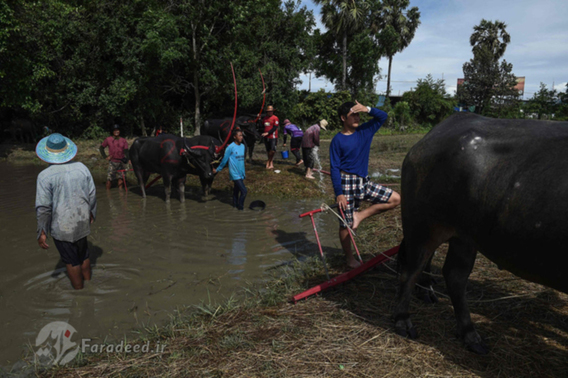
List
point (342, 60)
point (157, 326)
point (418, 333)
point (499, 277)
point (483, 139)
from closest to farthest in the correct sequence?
1. point (483, 139)
2. point (418, 333)
3. point (157, 326)
4. point (499, 277)
5. point (342, 60)

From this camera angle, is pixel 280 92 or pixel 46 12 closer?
pixel 46 12

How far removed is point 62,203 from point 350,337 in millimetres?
3398

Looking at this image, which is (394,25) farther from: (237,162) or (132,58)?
(237,162)

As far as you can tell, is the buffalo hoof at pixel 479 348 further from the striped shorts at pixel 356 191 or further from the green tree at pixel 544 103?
the green tree at pixel 544 103

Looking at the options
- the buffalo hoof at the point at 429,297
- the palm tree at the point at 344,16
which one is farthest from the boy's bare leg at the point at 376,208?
the palm tree at the point at 344,16

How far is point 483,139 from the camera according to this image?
9.15 feet

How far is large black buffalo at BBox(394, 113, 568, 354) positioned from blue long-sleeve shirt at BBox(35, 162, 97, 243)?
354 centimetres

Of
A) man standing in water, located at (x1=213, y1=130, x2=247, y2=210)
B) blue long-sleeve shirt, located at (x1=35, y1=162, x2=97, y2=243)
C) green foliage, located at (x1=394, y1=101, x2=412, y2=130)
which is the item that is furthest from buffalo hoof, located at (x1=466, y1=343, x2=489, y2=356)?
green foliage, located at (x1=394, y1=101, x2=412, y2=130)

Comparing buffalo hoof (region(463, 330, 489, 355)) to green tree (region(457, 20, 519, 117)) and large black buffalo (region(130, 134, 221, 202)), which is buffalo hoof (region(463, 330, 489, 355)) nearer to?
large black buffalo (region(130, 134, 221, 202))

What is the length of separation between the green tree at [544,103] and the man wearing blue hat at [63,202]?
125ft

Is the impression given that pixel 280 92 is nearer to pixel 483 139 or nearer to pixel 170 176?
pixel 170 176

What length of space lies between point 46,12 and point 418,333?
21.6 meters

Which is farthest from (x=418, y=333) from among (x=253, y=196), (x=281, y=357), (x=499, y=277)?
(x=253, y=196)

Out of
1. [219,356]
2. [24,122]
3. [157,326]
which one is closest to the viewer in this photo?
[219,356]
